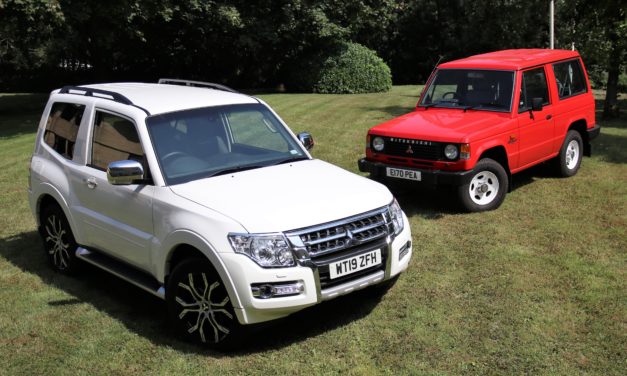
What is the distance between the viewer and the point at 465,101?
30.1 feet

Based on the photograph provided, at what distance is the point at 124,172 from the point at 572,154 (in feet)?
24.8

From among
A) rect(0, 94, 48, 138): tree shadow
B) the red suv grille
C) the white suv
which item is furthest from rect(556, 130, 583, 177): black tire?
rect(0, 94, 48, 138): tree shadow

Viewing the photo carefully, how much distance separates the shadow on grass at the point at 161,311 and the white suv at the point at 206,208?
7.1 inches

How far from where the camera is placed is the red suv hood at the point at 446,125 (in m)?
8.15

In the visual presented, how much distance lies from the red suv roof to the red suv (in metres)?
0.01

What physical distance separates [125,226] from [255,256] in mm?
1559

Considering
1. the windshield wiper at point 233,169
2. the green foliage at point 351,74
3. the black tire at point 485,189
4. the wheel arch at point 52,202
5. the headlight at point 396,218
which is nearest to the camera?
the headlight at point 396,218

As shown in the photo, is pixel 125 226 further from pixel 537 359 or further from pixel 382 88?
pixel 382 88

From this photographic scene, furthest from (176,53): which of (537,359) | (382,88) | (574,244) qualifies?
(537,359)

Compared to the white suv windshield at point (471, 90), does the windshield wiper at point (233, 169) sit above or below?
below

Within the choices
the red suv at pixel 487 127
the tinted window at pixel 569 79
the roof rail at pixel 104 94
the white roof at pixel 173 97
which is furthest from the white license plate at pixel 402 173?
the roof rail at pixel 104 94

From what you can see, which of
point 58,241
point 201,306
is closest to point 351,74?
point 58,241

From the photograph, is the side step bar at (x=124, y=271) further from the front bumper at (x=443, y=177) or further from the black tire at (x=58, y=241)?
the front bumper at (x=443, y=177)

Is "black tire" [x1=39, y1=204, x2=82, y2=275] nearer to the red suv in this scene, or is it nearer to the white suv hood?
the white suv hood
